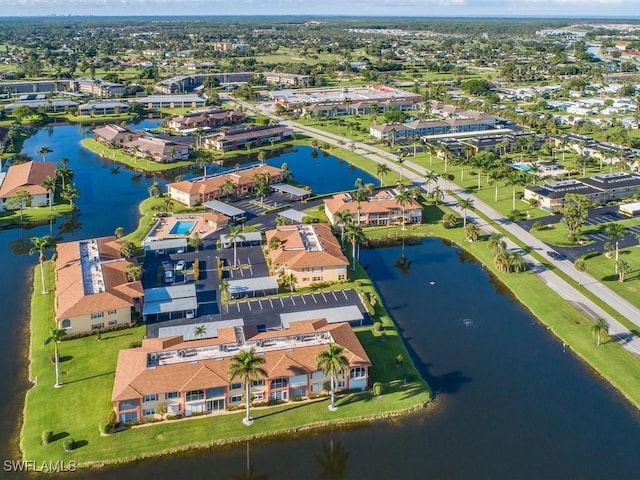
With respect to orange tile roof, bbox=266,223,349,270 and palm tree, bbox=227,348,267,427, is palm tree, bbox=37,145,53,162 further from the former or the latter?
palm tree, bbox=227,348,267,427

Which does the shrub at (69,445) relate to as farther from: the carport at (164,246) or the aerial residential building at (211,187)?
the aerial residential building at (211,187)

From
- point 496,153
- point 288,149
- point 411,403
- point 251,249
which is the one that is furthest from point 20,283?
point 496,153

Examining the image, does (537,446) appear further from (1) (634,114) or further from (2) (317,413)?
(1) (634,114)

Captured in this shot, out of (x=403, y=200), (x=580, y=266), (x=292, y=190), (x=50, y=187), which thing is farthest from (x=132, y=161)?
(x=580, y=266)

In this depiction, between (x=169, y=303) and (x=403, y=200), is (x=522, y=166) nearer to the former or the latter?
(x=403, y=200)

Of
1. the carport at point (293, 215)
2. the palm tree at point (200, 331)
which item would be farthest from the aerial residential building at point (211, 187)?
the palm tree at point (200, 331)

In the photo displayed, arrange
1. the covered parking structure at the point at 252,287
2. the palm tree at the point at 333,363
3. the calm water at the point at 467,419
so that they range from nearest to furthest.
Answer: the calm water at the point at 467,419 → the palm tree at the point at 333,363 → the covered parking structure at the point at 252,287

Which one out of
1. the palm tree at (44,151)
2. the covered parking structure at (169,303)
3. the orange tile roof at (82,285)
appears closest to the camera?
the orange tile roof at (82,285)
